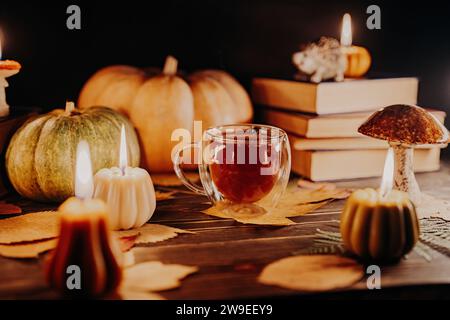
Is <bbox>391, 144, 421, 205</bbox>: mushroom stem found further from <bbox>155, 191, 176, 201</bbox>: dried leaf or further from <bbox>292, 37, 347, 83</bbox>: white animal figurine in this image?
<bbox>155, 191, 176, 201</bbox>: dried leaf

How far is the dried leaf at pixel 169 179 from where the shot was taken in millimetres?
1369

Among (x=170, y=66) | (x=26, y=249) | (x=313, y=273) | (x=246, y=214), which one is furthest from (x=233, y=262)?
(x=170, y=66)

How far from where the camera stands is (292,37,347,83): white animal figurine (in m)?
1.40

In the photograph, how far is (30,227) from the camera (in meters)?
1.05

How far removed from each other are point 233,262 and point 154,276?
0.13 m

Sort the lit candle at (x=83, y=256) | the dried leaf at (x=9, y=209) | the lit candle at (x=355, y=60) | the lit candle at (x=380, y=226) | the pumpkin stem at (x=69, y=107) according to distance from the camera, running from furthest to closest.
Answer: the lit candle at (x=355, y=60) → the pumpkin stem at (x=69, y=107) → the dried leaf at (x=9, y=209) → the lit candle at (x=380, y=226) → the lit candle at (x=83, y=256)

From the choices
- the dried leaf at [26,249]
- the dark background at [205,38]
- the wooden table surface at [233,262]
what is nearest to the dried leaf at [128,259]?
the wooden table surface at [233,262]

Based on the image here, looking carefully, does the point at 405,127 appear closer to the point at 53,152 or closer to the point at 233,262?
the point at 233,262

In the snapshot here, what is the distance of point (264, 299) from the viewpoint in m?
0.81

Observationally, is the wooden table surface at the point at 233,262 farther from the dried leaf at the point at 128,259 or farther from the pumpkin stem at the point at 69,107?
the pumpkin stem at the point at 69,107

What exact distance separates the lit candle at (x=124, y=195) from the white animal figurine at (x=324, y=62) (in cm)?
54

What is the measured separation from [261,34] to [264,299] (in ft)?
3.28

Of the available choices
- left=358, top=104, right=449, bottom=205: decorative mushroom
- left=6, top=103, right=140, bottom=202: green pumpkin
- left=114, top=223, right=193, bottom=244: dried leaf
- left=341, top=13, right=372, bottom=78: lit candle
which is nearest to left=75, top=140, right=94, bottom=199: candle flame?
left=114, top=223, right=193, bottom=244: dried leaf
